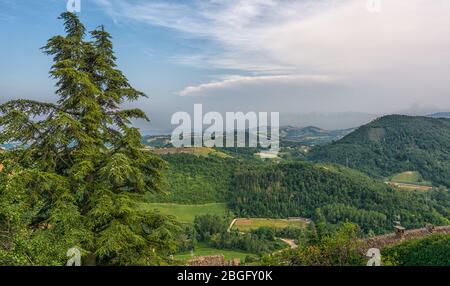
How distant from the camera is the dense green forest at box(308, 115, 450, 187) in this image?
4328 inches

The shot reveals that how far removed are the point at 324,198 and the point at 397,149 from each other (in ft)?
205

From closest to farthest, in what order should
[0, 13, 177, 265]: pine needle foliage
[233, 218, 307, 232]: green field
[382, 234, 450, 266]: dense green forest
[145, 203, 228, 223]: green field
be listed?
[0, 13, 177, 265]: pine needle foliage, [382, 234, 450, 266]: dense green forest, [233, 218, 307, 232]: green field, [145, 203, 228, 223]: green field

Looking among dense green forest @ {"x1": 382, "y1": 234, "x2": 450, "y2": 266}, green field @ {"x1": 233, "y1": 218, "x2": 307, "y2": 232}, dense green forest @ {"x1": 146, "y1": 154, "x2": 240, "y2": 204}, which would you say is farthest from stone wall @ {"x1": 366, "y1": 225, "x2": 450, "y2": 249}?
dense green forest @ {"x1": 146, "y1": 154, "x2": 240, "y2": 204}

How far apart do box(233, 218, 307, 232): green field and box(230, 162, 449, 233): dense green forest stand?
2.39 meters

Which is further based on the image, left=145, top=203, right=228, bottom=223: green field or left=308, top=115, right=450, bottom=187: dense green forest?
left=308, top=115, right=450, bottom=187: dense green forest

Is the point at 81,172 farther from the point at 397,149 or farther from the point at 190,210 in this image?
the point at 397,149

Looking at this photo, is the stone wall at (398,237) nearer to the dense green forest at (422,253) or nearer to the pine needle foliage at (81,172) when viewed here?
the dense green forest at (422,253)

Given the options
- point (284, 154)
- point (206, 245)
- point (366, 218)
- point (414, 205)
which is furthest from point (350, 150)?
point (206, 245)

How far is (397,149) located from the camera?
12412 centimetres

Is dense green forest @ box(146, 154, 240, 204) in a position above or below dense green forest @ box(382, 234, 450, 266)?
below

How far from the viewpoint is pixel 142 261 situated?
7.98 metres

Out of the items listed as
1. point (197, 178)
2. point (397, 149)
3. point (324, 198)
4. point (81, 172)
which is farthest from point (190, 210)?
point (397, 149)

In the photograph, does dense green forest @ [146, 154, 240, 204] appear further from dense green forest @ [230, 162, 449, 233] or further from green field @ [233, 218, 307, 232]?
green field @ [233, 218, 307, 232]
